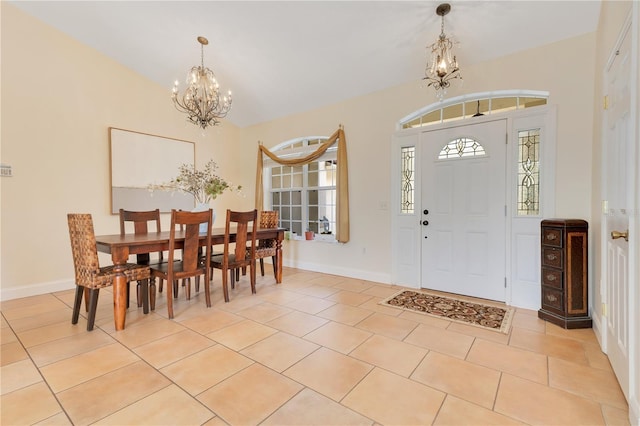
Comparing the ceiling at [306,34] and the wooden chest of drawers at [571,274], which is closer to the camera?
the wooden chest of drawers at [571,274]

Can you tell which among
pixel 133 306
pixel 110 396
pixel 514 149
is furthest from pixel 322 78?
pixel 110 396

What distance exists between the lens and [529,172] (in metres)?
3.20

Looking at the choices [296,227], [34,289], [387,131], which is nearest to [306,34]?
[387,131]

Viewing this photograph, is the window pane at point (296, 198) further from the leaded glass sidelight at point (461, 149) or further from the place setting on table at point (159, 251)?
the leaded glass sidelight at point (461, 149)

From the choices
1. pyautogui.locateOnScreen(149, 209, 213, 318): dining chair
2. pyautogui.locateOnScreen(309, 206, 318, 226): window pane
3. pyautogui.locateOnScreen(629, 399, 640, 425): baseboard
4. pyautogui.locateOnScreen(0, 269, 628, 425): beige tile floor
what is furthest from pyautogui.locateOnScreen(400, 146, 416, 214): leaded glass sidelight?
pyautogui.locateOnScreen(629, 399, 640, 425): baseboard

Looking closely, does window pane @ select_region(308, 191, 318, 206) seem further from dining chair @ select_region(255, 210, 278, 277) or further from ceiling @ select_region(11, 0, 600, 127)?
ceiling @ select_region(11, 0, 600, 127)

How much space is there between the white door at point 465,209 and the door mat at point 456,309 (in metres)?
0.29

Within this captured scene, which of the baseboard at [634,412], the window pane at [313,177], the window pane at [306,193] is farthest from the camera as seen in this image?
the window pane at [313,177]

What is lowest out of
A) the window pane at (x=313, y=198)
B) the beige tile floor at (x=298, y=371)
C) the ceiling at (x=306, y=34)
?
the beige tile floor at (x=298, y=371)

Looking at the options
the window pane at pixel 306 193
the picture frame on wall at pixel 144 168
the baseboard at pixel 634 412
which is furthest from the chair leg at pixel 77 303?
the baseboard at pixel 634 412

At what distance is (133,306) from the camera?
10.7 ft

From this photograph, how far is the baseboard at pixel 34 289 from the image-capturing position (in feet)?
11.6

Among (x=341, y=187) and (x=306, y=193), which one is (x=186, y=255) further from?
(x=306, y=193)

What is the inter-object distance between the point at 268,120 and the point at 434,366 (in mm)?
4927
